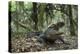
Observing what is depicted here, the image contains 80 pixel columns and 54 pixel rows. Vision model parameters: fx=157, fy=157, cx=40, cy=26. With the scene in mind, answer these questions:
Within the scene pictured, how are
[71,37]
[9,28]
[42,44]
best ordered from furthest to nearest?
[71,37] < [42,44] < [9,28]

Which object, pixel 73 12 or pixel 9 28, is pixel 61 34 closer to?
pixel 73 12

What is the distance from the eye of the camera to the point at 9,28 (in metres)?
1.97

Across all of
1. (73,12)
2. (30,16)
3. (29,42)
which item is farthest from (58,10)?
(29,42)

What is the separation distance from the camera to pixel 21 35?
6.64ft

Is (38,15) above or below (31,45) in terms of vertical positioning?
above

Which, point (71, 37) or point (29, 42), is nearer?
point (29, 42)

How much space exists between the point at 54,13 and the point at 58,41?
1.28 ft

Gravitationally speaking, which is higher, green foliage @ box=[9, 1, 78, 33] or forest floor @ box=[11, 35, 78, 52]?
green foliage @ box=[9, 1, 78, 33]

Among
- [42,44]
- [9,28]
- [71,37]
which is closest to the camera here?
[9,28]

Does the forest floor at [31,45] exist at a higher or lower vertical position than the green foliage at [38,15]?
lower

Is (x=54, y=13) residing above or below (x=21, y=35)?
above

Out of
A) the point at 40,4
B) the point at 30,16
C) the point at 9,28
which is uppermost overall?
the point at 40,4

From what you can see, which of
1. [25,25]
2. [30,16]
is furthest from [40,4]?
[25,25]

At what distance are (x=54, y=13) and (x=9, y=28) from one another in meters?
0.65
